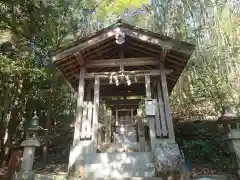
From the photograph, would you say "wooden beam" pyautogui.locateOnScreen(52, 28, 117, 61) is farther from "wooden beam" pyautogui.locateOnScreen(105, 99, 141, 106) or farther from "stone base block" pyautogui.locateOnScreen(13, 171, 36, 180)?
"wooden beam" pyautogui.locateOnScreen(105, 99, 141, 106)

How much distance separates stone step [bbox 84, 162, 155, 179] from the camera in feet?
19.5

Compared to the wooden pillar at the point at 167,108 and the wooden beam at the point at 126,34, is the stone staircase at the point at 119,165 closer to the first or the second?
the wooden pillar at the point at 167,108

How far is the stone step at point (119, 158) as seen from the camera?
246 inches

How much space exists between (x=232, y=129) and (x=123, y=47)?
15.6 feet

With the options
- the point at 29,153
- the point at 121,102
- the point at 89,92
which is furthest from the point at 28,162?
the point at 121,102

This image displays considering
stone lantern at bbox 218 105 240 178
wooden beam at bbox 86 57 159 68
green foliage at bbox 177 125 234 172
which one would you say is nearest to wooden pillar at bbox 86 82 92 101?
wooden beam at bbox 86 57 159 68

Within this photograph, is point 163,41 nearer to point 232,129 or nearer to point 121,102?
point 232,129

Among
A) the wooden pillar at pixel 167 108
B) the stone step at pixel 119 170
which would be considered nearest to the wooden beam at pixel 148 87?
the wooden pillar at pixel 167 108

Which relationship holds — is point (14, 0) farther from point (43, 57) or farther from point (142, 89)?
point (142, 89)

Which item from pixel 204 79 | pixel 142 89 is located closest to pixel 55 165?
pixel 142 89

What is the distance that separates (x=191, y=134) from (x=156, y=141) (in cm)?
482

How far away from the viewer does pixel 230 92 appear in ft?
37.4

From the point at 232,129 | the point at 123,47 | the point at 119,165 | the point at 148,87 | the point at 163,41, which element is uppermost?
the point at 123,47

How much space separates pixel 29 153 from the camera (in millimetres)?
6547
